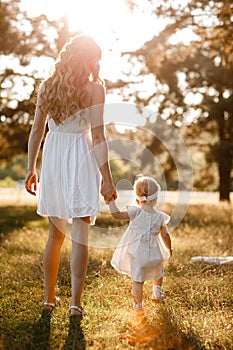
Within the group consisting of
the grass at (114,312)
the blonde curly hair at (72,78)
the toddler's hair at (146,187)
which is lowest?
the grass at (114,312)

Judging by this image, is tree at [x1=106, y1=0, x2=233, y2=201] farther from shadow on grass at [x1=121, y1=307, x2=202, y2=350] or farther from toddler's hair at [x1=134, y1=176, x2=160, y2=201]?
shadow on grass at [x1=121, y1=307, x2=202, y2=350]

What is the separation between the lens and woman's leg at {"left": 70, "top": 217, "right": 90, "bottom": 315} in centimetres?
454

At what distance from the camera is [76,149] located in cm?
454

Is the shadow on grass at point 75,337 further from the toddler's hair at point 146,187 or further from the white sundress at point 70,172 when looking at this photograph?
the toddler's hair at point 146,187

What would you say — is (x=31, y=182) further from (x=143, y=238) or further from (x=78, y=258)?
(x=143, y=238)

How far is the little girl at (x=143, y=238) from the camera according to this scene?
4.84m

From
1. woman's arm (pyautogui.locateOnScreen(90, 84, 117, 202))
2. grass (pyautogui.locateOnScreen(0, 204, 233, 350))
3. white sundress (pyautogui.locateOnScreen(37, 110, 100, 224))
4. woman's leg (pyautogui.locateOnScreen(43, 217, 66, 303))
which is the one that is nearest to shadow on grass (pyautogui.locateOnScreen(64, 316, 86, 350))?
grass (pyautogui.locateOnScreen(0, 204, 233, 350))

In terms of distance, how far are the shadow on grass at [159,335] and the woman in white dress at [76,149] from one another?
58 cm

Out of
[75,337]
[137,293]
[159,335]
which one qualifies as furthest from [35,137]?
[159,335]

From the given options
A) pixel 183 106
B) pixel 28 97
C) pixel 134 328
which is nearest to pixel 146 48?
pixel 28 97

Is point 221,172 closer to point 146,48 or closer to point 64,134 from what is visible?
point 146,48

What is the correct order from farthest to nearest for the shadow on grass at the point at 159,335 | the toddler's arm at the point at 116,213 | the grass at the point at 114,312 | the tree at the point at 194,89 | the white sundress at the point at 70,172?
the tree at the point at 194,89 < the toddler's arm at the point at 116,213 < the white sundress at the point at 70,172 < the grass at the point at 114,312 < the shadow on grass at the point at 159,335

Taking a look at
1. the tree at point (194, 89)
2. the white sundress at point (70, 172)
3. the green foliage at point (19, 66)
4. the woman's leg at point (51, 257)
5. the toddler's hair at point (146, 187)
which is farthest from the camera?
the green foliage at point (19, 66)

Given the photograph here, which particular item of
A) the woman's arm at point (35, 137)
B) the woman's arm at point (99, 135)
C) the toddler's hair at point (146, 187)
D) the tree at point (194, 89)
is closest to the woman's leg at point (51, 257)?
the woman's arm at point (35, 137)
